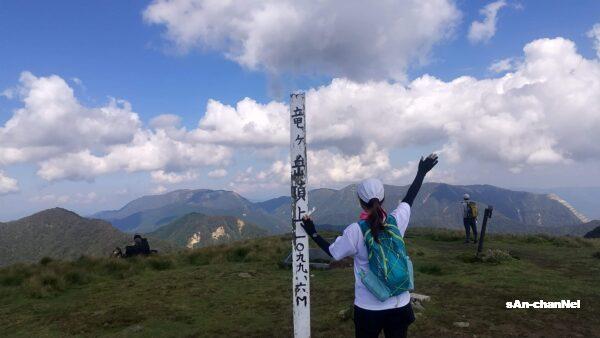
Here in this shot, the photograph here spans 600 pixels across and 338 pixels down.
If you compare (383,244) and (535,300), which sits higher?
(383,244)

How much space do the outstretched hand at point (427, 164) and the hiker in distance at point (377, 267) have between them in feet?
3.91

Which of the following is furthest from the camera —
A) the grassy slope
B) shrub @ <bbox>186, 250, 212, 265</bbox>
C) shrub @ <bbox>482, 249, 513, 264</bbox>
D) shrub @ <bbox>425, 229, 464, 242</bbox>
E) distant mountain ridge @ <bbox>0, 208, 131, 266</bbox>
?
distant mountain ridge @ <bbox>0, 208, 131, 266</bbox>

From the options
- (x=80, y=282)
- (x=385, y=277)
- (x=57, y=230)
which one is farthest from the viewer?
(x=57, y=230)


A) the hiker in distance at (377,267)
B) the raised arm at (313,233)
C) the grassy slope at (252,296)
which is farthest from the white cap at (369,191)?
the grassy slope at (252,296)

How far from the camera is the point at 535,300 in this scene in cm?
992

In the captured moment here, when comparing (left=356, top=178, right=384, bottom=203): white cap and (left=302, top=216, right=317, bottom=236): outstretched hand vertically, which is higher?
(left=356, top=178, right=384, bottom=203): white cap

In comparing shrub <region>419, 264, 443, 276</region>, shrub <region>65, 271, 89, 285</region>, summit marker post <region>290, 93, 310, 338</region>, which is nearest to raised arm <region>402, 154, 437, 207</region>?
summit marker post <region>290, 93, 310, 338</region>


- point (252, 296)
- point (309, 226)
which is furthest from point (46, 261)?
point (309, 226)

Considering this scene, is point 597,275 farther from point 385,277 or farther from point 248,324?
point 385,277

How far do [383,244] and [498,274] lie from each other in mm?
9990

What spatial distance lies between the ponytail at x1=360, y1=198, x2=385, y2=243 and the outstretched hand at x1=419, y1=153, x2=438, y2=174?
1.37 metres

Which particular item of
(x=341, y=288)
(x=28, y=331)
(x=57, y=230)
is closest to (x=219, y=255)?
(x=341, y=288)

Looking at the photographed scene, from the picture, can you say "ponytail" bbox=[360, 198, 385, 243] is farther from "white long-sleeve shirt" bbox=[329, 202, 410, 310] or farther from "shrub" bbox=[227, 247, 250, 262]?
"shrub" bbox=[227, 247, 250, 262]

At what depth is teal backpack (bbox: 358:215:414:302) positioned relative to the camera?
4.53 metres
